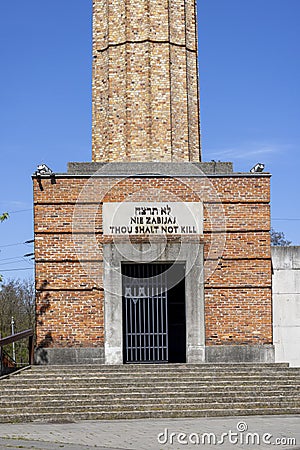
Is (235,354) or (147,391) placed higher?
(235,354)

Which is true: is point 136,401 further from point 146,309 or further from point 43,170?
point 43,170

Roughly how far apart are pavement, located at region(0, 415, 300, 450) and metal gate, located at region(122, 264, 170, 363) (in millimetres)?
4461

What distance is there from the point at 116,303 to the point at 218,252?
2766 millimetres

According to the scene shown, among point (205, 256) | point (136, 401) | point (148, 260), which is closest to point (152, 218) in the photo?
point (148, 260)

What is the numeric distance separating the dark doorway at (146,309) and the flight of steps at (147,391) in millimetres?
1354

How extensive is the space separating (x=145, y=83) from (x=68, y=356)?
293 inches

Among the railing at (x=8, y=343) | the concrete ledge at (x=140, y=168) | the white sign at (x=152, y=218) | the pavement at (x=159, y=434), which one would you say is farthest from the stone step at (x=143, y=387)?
the concrete ledge at (x=140, y=168)

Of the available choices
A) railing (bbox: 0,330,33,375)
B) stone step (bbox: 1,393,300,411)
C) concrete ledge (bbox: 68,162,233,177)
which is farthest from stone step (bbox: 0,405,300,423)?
concrete ledge (bbox: 68,162,233,177)

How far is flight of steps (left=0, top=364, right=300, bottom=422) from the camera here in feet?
52.2

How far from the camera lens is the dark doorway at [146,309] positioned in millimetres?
19812

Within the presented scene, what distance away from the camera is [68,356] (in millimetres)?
18906

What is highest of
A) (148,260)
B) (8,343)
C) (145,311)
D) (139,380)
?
(148,260)

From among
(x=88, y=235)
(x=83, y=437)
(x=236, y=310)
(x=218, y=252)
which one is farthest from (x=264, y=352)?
(x=83, y=437)

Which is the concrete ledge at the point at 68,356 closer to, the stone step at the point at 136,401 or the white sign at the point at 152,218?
the stone step at the point at 136,401
